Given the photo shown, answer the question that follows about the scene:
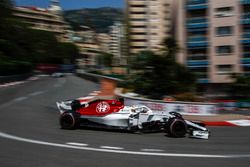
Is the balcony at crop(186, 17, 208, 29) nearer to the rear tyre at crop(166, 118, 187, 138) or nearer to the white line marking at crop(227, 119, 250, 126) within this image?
the white line marking at crop(227, 119, 250, 126)

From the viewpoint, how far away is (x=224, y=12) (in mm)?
49938

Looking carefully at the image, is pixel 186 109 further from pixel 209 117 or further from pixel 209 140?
pixel 209 140

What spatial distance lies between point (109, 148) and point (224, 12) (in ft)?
137

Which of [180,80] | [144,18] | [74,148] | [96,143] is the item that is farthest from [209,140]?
[144,18]

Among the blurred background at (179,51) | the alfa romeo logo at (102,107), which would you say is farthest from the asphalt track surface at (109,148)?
the blurred background at (179,51)

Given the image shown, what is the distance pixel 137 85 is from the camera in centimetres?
2395

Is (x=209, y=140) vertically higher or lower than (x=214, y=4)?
lower

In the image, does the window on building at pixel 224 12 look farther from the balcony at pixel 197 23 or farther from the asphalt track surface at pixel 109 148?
the asphalt track surface at pixel 109 148

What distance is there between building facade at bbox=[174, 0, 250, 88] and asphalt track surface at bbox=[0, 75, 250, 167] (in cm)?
3406

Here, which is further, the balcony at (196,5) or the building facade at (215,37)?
the balcony at (196,5)

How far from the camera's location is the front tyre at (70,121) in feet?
46.4

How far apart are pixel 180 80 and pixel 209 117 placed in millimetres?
8913

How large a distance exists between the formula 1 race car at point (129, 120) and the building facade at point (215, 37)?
3403 centimetres

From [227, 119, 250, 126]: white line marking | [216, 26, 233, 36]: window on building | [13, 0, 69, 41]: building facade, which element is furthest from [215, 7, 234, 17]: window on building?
[13, 0, 69, 41]: building facade
